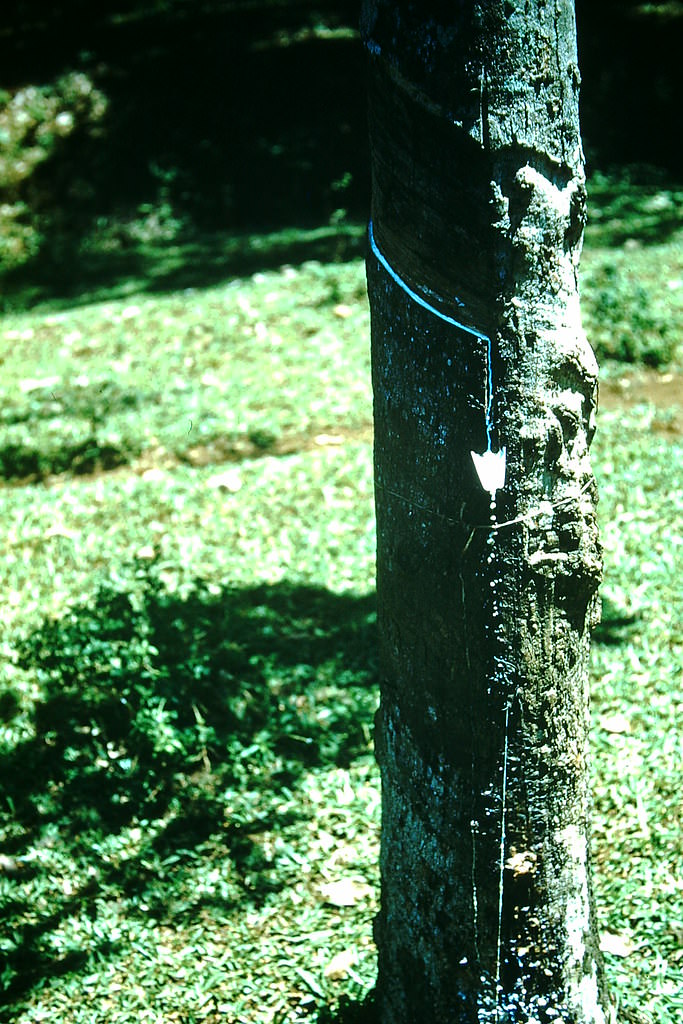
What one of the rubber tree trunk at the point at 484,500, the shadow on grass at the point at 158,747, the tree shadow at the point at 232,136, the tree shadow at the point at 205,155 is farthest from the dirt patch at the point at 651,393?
the rubber tree trunk at the point at 484,500

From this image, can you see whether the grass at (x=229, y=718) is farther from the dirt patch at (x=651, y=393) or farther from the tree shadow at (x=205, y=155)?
the tree shadow at (x=205, y=155)

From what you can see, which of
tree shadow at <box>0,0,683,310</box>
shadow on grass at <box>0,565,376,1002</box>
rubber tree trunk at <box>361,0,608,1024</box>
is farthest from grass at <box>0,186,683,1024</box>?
tree shadow at <box>0,0,683,310</box>

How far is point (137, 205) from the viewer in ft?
39.7

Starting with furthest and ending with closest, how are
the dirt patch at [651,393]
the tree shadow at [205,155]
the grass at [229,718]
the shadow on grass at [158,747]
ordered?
the tree shadow at [205,155], the dirt patch at [651,393], the shadow on grass at [158,747], the grass at [229,718]

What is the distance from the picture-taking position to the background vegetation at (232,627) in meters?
3.10

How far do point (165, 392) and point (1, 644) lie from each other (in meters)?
2.92

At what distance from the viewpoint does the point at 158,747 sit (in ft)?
11.8

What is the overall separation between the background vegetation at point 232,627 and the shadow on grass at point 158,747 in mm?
11

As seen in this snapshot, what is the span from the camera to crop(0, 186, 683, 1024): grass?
3.04 meters

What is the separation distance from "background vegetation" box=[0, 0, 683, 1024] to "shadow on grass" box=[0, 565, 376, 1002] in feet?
0.03

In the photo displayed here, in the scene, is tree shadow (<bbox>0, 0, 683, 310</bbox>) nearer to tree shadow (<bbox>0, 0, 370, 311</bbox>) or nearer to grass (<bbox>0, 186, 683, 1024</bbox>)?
tree shadow (<bbox>0, 0, 370, 311</bbox>)

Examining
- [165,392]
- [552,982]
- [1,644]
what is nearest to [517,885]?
[552,982]

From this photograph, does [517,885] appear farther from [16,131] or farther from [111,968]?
[16,131]

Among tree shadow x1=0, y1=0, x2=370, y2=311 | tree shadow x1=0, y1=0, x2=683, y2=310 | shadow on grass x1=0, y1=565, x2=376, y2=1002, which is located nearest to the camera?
shadow on grass x1=0, y1=565, x2=376, y2=1002
